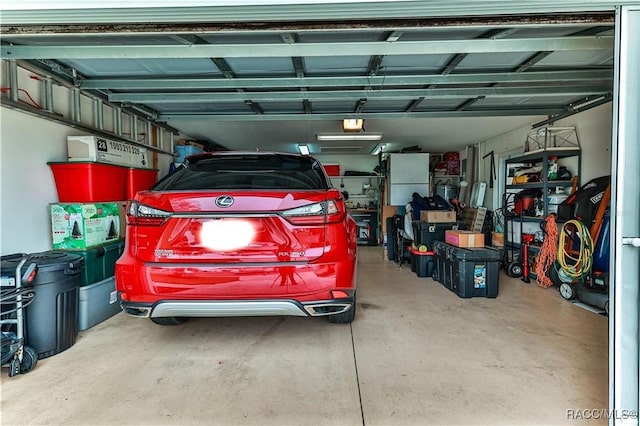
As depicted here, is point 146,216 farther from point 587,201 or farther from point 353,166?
point 353,166

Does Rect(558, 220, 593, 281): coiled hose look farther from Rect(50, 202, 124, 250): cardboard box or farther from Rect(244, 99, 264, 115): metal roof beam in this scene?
Rect(50, 202, 124, 250): cardboard box

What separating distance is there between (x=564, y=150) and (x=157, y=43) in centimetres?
518

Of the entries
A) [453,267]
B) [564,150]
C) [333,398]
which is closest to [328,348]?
[333,398]

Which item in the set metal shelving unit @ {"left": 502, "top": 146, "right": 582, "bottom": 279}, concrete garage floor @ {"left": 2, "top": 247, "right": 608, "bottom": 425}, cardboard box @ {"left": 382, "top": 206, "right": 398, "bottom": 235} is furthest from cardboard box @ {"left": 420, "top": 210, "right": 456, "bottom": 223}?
concrete garage floor @ {"left": 2, "top": 247, "right": 608, "bottom": 425}

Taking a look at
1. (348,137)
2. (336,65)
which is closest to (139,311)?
(336,65)

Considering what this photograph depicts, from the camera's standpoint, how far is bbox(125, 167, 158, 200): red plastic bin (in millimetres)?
3791

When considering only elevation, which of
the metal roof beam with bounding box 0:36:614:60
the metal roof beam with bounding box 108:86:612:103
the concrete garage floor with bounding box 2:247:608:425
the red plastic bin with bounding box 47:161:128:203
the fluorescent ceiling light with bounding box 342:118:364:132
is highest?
the fluorescent ceiling light with bounding box 342:118:364:132

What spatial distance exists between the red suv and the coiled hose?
3310 millimetres

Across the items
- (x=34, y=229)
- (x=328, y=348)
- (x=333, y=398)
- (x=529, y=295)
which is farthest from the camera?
(x=529, y=295)

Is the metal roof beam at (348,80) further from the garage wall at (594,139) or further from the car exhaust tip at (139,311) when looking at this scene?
the car exhaust tip at (139,311)

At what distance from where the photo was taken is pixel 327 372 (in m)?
2.17

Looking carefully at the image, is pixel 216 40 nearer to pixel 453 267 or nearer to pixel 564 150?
pixel 453 267

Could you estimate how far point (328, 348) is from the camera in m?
2.53

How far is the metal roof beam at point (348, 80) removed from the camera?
327 cm
